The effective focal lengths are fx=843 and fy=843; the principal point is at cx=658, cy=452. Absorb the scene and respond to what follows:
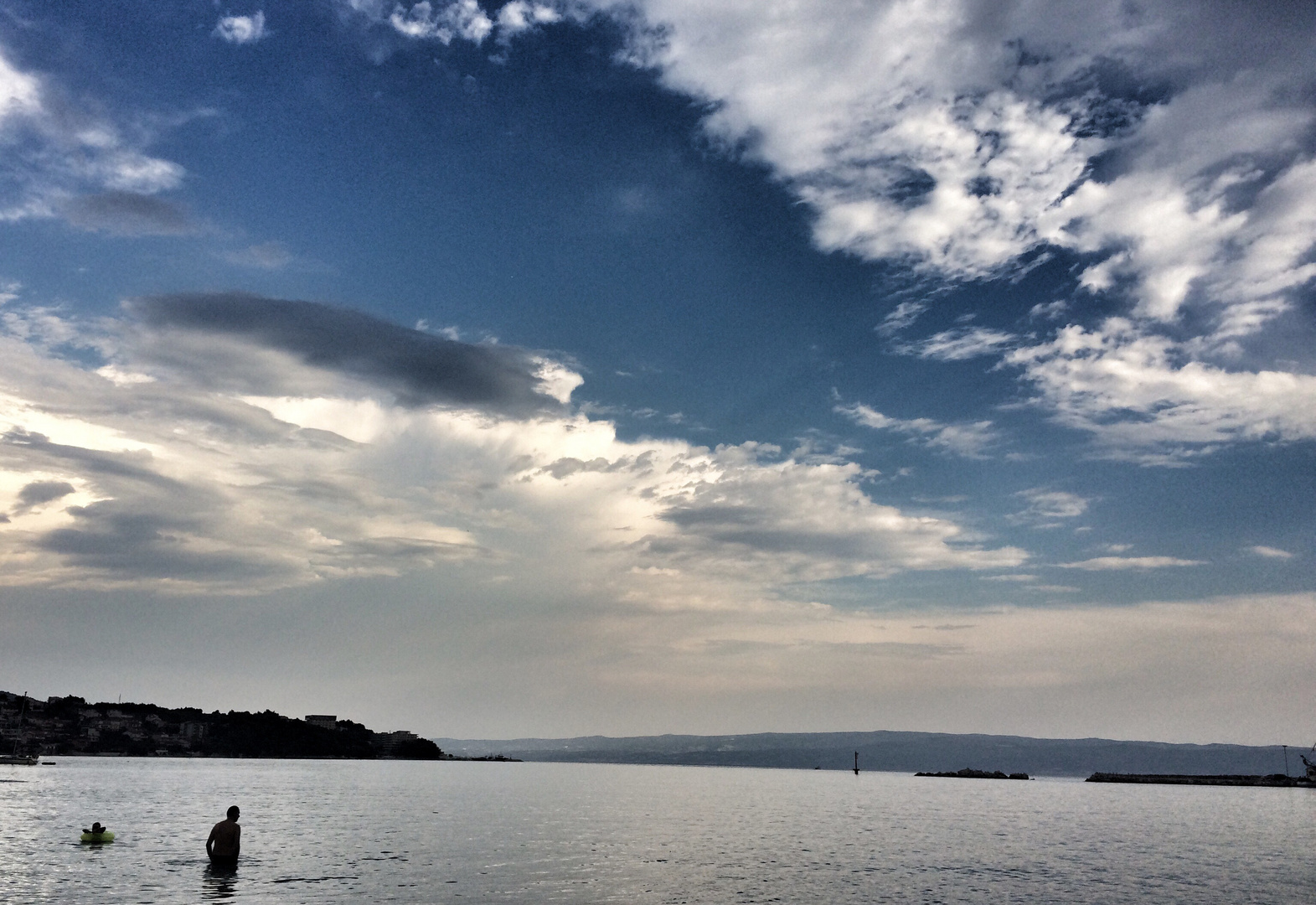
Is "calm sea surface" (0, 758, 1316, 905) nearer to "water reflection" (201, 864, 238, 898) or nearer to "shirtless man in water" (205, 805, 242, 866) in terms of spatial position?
"water reflection" (201, 864, 238, 898)

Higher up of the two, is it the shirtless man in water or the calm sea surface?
the shirtless man in water

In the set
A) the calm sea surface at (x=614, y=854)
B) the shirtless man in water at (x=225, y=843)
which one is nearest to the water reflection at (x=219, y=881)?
the calm sea surface at (x=614, y=854)

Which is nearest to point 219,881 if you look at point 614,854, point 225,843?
point 225,843

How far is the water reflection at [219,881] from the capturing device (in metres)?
40.9

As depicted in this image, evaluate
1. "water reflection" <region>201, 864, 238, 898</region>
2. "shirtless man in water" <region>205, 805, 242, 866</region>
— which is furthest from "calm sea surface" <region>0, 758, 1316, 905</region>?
"shirtless man in water" <region>205, 805, 242, 866</region>

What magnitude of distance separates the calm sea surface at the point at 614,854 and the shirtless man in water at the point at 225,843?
1319 mm

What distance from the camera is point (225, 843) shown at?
49219 mm


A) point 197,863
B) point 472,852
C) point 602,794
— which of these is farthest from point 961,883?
point 602,794

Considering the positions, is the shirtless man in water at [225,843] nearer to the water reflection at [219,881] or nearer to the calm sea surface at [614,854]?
the water reflection at [219,881]

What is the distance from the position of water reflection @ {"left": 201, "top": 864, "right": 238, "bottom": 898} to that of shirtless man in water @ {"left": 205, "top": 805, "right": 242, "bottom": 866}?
358 mm

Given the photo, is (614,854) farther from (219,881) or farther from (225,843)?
(219,881)

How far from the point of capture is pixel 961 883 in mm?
52031

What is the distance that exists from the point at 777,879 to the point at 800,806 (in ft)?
304

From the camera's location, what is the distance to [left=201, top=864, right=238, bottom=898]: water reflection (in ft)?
134
